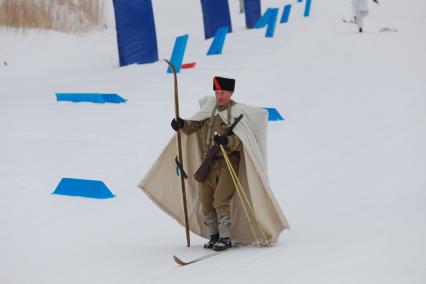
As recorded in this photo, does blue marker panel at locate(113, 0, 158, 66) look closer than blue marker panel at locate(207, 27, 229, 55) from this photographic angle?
Yes

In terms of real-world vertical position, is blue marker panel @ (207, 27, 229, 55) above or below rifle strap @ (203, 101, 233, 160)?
below

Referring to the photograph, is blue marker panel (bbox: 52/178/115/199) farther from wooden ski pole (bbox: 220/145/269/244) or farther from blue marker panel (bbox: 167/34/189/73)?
blue marker panel (bbox: 167/34/189/73)

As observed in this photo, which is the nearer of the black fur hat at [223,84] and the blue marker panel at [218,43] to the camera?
the black fur hat at [223,84]

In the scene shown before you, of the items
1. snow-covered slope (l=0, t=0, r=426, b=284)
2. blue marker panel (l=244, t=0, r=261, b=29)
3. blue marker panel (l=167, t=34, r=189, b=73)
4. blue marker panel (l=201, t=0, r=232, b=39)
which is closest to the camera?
snow-covered slope (l=0, t=0, r=426, b=284)

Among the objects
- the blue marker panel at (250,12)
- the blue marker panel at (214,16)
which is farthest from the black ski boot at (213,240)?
the blue marker panel at (250,12)

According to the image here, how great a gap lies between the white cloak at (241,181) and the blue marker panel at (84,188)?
1.74 meters

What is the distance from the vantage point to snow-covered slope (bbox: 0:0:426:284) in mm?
5875

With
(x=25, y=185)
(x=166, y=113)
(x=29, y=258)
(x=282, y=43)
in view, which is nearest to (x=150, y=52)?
(x=282, y=43)

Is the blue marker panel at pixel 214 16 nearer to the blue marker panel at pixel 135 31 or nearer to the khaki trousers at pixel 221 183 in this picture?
the blue marker panel at pixel 135 31

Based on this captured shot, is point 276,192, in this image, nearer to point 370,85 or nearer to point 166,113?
point 166,113

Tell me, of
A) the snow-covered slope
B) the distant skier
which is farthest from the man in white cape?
the distant skier

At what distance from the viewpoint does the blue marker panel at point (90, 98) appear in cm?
1288

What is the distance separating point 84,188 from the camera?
831cm

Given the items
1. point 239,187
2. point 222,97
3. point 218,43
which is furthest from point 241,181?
point 218,43
